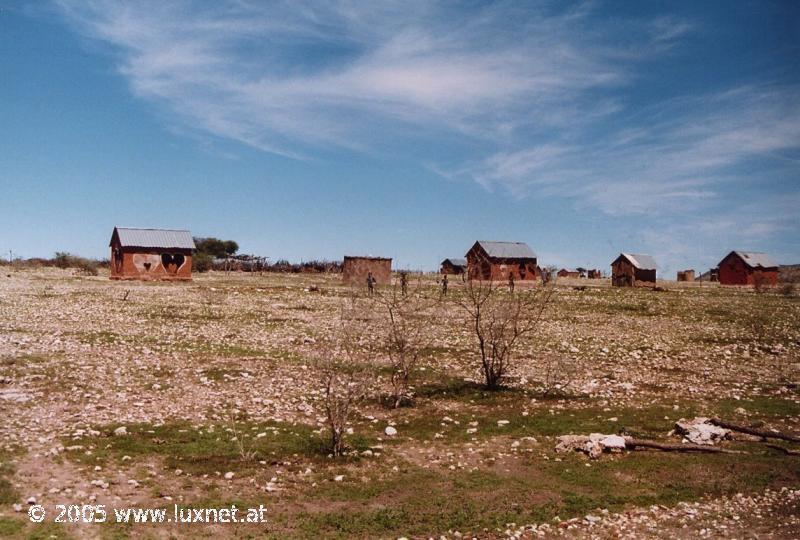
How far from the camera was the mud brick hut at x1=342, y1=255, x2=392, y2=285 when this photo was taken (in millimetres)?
48906

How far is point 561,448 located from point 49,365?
11.1m

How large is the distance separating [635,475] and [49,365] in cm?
1214

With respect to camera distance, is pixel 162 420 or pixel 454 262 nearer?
pixel 162 420

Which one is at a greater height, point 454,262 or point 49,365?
point 454,262

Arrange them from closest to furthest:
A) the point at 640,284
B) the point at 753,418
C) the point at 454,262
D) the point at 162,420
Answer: the point at 162,420 → the point at 753,418 → the point at 640,284 → the point at 454,262

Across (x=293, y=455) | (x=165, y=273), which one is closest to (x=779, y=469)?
(x=293, y=455)

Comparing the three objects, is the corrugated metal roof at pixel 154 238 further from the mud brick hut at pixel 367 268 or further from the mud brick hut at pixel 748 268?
the mud brick hut at pixel 748 268

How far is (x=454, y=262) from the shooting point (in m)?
90.1

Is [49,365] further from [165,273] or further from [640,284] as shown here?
[640,284]

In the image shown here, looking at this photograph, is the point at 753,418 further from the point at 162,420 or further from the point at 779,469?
the point at 162,420

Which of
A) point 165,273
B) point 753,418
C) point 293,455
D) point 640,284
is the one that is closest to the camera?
point 293,455

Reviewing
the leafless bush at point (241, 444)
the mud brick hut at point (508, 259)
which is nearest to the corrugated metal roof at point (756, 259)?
the mud brick hut at point (508, 259)

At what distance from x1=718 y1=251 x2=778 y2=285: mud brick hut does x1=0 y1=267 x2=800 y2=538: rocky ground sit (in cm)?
5591

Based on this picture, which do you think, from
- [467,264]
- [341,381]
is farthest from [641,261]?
[341,381]
